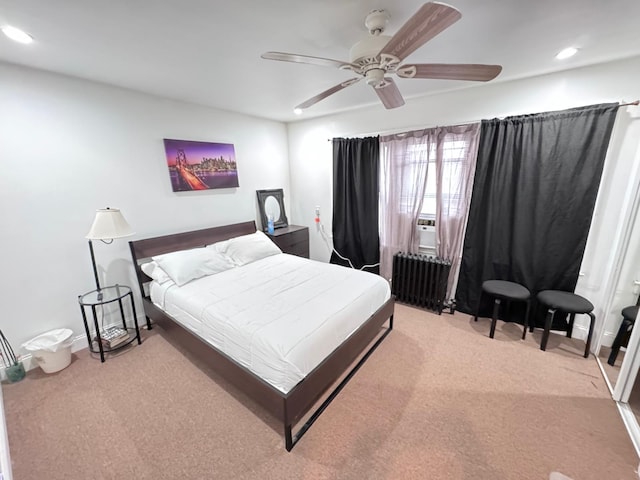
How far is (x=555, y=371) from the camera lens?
2223 millimetres

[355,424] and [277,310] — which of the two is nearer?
[355,424]

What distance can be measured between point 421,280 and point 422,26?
269cm

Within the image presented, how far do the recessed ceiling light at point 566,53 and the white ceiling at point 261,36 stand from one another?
0.16ft

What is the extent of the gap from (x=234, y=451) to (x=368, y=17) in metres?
2.69

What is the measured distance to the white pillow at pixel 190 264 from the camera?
259 centimetres

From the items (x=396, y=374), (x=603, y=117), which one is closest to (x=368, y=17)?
(x=603, y=117)

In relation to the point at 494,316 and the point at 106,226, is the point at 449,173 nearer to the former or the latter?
the point at 494,316

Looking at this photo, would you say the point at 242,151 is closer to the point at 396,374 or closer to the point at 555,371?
the point at 396,374

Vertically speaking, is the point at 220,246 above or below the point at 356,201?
below

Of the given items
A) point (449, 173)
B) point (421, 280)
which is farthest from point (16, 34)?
point (421, 280)

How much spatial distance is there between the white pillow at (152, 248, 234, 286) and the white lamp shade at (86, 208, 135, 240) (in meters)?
0.47

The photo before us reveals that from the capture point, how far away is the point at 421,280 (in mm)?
3246

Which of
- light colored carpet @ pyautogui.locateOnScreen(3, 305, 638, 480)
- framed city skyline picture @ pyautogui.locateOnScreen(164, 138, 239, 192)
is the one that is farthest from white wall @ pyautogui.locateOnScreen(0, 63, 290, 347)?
light colored carpet @ pyautogui.locateOnScreen(3, 305, 638, 480)

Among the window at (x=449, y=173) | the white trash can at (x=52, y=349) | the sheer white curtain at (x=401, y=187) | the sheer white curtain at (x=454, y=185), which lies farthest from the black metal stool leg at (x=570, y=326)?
the white trash can at (x=52, y=349)
